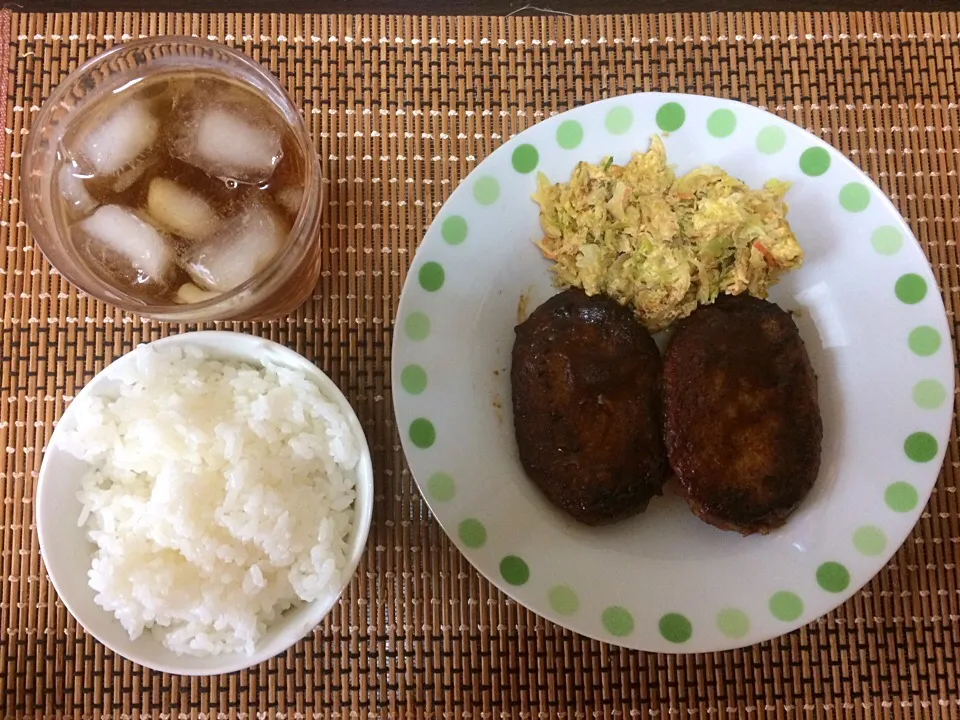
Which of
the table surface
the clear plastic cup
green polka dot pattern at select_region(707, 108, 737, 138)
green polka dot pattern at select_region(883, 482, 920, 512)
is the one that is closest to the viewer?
the clear plastic cup

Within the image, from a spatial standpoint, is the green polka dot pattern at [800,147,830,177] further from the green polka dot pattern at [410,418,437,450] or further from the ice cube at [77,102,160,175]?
the ice cube at [77,102,160,175]

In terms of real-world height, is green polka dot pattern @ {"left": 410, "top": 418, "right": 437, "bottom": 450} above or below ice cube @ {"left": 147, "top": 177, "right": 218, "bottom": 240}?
below

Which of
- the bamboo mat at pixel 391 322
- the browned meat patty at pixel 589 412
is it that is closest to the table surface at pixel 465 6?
the bamboo mat at pixel 391 322

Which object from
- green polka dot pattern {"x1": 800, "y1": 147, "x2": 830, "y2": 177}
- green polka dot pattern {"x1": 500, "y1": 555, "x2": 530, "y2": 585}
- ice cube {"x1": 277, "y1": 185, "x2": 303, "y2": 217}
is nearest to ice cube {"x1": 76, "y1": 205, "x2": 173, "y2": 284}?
ice cube {"x1": 277, "y1": 185, "x2": 303, "y2": 217}

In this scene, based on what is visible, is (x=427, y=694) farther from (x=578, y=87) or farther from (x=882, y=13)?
(x=882, y=13)

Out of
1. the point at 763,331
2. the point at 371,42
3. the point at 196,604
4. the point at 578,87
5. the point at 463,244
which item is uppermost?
the point at 371,42

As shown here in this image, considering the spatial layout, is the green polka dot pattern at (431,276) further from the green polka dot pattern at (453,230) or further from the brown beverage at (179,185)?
the brown beverage at (179,185)

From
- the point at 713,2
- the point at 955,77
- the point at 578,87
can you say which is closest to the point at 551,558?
the point at 578,87
